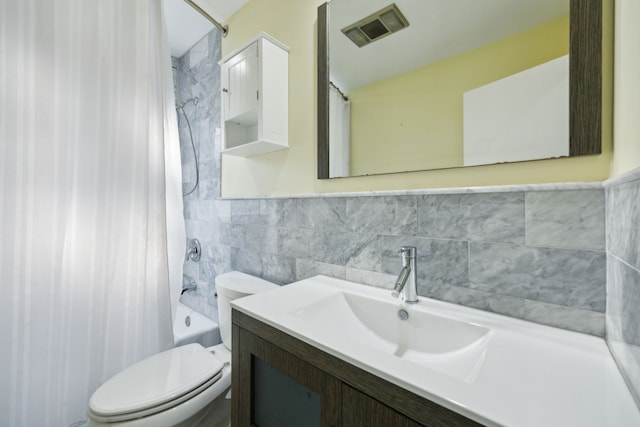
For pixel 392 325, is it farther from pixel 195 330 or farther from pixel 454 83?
pixel 195 330

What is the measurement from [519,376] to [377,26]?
3.99 ft

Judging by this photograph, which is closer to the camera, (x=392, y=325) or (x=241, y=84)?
(x=392, y=325)

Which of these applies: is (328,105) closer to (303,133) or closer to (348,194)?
(303,133)

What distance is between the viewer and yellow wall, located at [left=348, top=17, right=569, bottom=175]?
75cm

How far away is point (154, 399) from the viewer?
2.95 ft

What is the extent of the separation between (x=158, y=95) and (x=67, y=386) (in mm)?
1282

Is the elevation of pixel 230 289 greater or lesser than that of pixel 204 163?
lesser

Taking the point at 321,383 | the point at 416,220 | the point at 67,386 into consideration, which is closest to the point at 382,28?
the point at 416,220

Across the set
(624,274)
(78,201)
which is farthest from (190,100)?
(624,274)

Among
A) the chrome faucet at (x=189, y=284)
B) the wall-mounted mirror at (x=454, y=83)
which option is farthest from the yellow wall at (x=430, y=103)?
the chrome faucet at (x=189, y=284)

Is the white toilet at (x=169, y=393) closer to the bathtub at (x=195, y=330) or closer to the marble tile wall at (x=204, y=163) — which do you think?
the bathtub at (x=195, y=330)

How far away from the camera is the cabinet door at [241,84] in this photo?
1.33 meters

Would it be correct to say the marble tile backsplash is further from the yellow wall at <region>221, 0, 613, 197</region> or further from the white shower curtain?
the white shower curtain

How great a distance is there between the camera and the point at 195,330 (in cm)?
176
